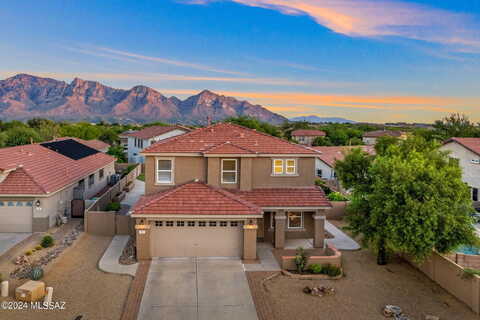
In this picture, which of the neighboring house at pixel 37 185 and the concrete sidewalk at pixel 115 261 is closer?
the concrete sidewalk at pixel 115 261

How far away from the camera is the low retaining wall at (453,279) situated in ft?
42.8

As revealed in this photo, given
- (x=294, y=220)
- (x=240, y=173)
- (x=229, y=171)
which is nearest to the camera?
(x=240, y=173)

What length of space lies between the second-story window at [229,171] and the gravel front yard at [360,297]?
246 inches

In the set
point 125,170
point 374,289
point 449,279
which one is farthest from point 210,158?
point 125,170

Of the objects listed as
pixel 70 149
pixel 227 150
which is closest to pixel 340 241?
pixel 227 150

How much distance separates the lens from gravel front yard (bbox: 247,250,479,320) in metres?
12.8

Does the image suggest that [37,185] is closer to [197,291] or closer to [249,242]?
[197,291]

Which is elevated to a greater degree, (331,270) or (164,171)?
(164,171)

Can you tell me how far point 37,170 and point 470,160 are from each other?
34.5 meters

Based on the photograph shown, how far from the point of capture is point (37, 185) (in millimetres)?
21047

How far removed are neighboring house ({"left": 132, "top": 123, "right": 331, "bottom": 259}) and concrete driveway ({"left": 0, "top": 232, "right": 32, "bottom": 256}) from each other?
676cm

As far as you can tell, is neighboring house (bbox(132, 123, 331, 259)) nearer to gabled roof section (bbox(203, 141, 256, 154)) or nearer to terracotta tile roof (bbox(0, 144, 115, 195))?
gabled roof section (bbox(203, 141, 256, 154))

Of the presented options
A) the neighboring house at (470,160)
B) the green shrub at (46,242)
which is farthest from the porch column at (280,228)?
the neighboring house at (470,160)

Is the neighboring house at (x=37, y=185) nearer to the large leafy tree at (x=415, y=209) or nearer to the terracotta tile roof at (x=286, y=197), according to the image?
the terracotta tile roof at (x=286, y=197)
